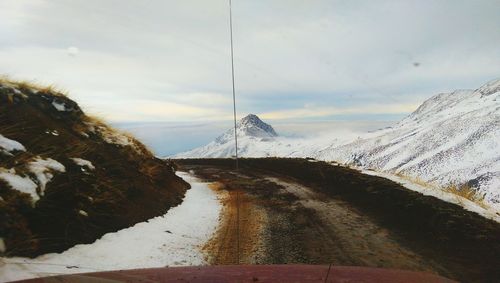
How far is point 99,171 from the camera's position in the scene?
29.5 ft

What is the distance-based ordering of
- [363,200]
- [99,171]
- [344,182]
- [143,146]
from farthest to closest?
[143,146]
[344,182]
[363,200]
[99,171]

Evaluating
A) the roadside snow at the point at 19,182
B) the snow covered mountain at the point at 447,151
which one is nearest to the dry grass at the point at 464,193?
the roadside snow at the point at 19,182

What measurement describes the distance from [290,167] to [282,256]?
40.7ft

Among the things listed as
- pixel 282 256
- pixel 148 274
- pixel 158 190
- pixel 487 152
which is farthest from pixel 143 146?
pixel 487 152

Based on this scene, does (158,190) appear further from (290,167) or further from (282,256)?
(290,167)

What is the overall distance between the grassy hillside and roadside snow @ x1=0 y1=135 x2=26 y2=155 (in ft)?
0.05

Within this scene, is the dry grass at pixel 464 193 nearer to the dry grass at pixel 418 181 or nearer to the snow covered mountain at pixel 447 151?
the dry grass at pixel 418 181

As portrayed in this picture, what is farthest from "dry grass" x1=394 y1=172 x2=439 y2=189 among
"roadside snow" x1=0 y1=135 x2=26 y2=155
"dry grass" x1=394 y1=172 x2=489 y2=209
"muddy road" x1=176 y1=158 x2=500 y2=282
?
"roadside snow" x1=0 y1=135 x2=26 y2=155

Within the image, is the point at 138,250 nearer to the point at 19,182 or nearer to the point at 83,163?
the point at 19,182

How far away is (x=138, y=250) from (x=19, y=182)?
2.06 metres

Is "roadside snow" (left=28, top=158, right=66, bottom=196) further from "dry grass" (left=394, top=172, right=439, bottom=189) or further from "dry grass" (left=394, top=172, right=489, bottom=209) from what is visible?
"dry grass" (left=394, top=172, right=439, bottom=189)

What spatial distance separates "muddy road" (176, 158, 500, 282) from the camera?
21.5ft

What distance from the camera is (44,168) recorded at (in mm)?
6961

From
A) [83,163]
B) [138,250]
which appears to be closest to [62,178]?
[83,163]
